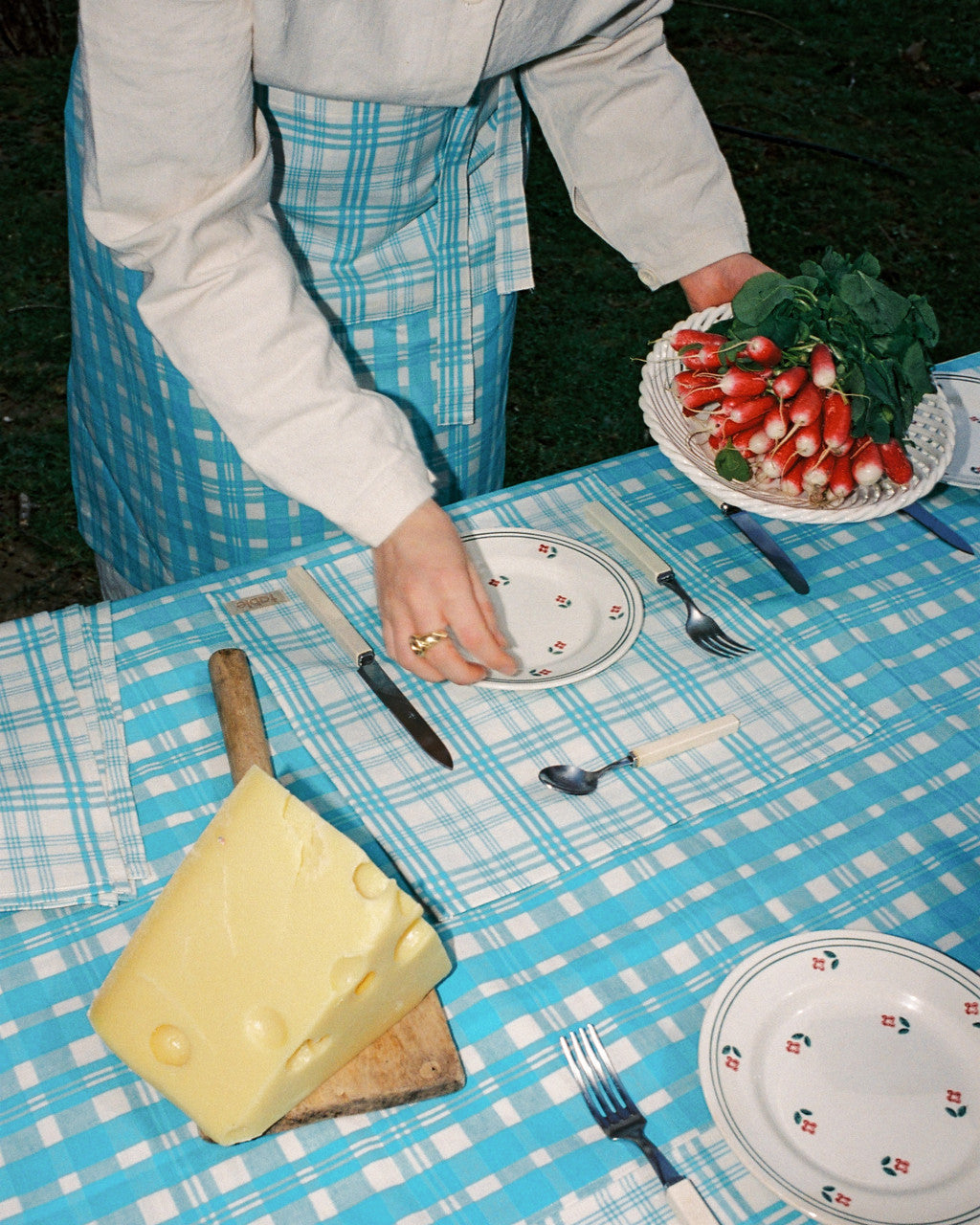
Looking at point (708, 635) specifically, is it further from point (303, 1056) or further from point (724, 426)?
point (303, 1056)

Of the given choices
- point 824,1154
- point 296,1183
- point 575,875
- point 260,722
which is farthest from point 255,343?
point 824,1154

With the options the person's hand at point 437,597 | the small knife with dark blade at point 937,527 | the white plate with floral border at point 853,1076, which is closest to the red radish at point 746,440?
the small knife with dark blade at point 937,527

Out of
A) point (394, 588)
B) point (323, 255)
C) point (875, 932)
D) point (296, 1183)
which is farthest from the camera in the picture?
point (323, 255)

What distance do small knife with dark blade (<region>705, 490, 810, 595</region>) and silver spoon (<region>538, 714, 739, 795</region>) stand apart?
25 centimetres

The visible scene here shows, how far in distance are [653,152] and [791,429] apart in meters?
0.52

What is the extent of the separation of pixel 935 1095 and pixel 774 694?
450 mm

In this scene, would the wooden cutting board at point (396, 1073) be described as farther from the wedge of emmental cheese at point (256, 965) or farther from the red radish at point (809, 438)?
the red radish at point (809, 438)

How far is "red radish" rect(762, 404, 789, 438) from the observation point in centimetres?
132

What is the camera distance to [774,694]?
49.7 inches

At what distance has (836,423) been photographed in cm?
130

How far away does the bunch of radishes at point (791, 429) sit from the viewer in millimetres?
1315

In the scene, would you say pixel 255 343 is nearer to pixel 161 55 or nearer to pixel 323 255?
pixel 161 55

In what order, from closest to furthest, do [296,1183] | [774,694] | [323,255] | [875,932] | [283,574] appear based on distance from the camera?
[296,1183]
[875,932]
[774,694]
[283,574]
[323,255]

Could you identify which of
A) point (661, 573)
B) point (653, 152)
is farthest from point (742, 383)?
point (653, 152)
